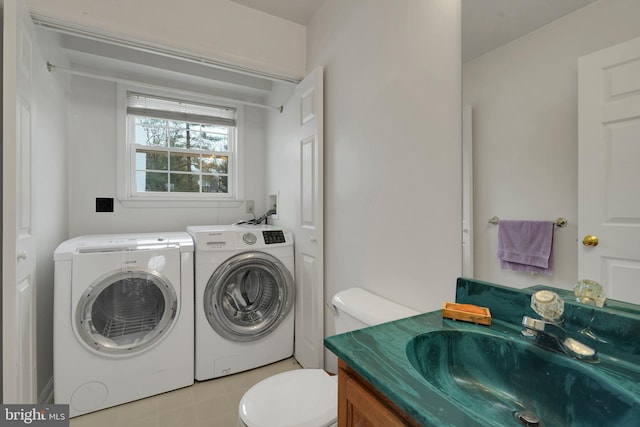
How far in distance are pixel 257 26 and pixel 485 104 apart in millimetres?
1745

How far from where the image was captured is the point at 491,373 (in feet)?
2.53

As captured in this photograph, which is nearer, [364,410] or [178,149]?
[364,410]

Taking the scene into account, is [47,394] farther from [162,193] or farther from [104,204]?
[162,193]

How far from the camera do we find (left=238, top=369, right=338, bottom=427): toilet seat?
1047 millimetres

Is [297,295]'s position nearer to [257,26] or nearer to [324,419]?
[324,419]

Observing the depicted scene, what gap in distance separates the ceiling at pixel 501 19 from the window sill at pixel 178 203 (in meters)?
2.42

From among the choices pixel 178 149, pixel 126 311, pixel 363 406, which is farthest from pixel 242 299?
pixel 363 406

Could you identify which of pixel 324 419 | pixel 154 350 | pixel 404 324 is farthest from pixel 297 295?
pixel 404 324

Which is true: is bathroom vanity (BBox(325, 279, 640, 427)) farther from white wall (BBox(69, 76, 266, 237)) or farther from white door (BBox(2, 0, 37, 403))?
white wall (BBox(69, 76, 266, 237))

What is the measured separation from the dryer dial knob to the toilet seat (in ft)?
3.32

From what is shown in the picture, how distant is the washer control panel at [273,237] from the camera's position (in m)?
2.18

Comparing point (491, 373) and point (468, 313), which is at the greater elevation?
point (468, 313)

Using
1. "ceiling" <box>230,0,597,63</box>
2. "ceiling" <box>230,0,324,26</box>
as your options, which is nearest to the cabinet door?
"ceiling" <box>230,0,597,63</box>

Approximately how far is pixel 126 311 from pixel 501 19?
2394 millimetres
